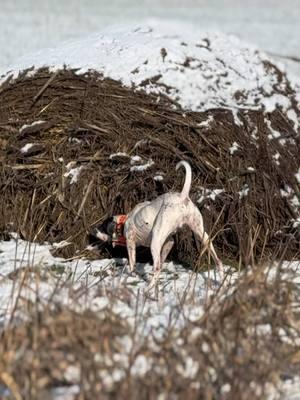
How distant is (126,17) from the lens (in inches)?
614

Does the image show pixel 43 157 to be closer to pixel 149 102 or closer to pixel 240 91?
pixel 149 102

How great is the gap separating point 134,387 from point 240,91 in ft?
16.5

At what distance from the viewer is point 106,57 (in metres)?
8.56

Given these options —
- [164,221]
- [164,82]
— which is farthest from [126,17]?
[164,221]

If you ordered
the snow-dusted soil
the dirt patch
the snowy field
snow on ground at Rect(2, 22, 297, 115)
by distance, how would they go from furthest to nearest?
snow on ground at Rect(2, 22, 297, 115) → the dirt patch → the snowy field → the snow-dusted soil

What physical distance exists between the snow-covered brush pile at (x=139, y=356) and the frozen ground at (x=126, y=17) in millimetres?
8436

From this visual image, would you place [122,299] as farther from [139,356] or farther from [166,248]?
[166,248]

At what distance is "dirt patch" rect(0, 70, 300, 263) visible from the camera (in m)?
7.89

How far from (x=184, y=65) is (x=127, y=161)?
125 cm

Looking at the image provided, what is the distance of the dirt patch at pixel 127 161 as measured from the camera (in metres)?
7.89

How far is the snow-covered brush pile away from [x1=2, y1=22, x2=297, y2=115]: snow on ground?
404 centimetres

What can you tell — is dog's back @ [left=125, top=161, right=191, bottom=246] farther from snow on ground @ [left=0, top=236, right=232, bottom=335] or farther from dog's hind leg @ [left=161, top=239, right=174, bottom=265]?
snow on ground @ [left=0, top=236, right=232, bottom=335]

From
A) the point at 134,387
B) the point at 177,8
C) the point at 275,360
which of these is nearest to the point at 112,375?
the point at 134,387

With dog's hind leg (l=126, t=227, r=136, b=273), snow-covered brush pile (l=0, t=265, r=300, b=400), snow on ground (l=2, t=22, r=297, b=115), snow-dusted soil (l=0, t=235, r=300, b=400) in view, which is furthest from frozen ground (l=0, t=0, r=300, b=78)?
snow-covered brush pile (l=0, t=265, r=300, b=400)
